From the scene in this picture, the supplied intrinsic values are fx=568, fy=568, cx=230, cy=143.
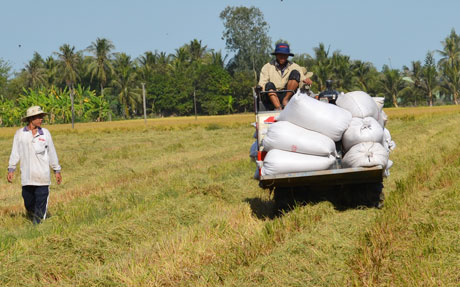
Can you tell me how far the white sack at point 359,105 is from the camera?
22.3ft

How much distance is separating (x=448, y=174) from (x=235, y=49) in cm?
7842

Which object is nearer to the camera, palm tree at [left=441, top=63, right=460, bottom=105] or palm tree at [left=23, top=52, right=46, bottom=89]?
palm tree at [left=441, top=63, right=460, bottom=105]

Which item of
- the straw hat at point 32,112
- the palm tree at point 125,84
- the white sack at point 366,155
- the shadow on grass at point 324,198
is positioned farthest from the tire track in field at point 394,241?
the palm tree at point 125,84

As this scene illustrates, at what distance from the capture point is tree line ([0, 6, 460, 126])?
7400cm

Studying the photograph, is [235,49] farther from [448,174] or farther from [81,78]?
[448,174]

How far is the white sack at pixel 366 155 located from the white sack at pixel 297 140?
0.24 m

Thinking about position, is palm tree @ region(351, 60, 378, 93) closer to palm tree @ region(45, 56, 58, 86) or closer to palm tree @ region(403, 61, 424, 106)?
palm tree @ region(403, 61, 424, 106)

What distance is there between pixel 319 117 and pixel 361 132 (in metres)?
0.51

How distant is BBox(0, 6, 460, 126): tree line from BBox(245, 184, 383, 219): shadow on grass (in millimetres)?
64571

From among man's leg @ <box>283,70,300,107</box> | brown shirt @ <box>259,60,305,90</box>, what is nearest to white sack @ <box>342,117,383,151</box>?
man's leg @ <box>283,70,300,107</box>

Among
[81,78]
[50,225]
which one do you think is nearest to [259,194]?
[50,225]

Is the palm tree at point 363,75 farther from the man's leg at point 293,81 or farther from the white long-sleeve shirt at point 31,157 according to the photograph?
the white long-sleeve shirt at point 31,157

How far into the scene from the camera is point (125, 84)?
83.6 m

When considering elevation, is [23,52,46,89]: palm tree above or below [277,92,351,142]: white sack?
above
